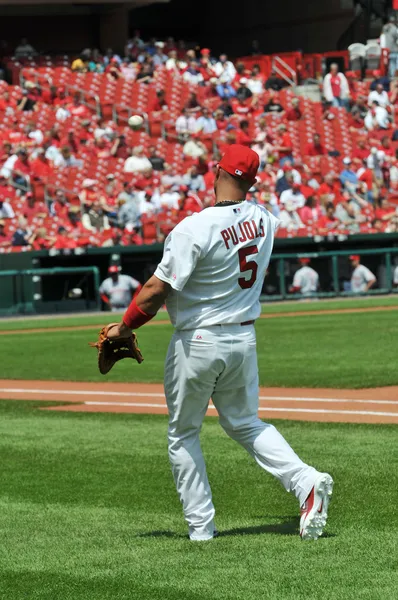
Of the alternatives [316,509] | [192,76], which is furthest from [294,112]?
[316,509]

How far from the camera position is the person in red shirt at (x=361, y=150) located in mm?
32531

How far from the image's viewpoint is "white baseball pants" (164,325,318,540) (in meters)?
6.07

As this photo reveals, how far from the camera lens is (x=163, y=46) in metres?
36.8

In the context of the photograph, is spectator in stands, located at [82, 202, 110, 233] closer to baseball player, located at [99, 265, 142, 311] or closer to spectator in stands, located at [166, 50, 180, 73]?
baseball player, located at [99, 265, 142, 311]

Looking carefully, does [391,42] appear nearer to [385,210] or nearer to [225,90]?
[225,90]

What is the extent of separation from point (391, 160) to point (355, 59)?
6289 mm

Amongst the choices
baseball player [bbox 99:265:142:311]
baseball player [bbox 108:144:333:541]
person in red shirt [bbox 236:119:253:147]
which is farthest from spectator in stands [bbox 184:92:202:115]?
baseball player [bbox 108:144:333:541]

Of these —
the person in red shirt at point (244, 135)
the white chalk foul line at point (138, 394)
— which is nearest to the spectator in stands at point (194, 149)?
the person in red shirt at point (244, 135)

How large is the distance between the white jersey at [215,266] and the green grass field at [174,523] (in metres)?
1.16

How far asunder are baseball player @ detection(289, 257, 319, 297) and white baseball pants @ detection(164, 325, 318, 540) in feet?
74.3

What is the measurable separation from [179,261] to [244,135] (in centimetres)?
2607

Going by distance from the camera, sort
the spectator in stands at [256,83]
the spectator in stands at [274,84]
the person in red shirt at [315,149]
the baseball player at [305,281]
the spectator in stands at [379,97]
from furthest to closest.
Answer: the spectator in stands at [274,84] < the spectator in stands at [379,97] < the spectator in stands at [256,83] < the person in red shirt at [315,149] < the baseball player at [305,281]

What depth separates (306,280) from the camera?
28.9m

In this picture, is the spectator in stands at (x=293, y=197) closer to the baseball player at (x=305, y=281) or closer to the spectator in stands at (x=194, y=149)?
the baseball player at (x=305, y=281)
